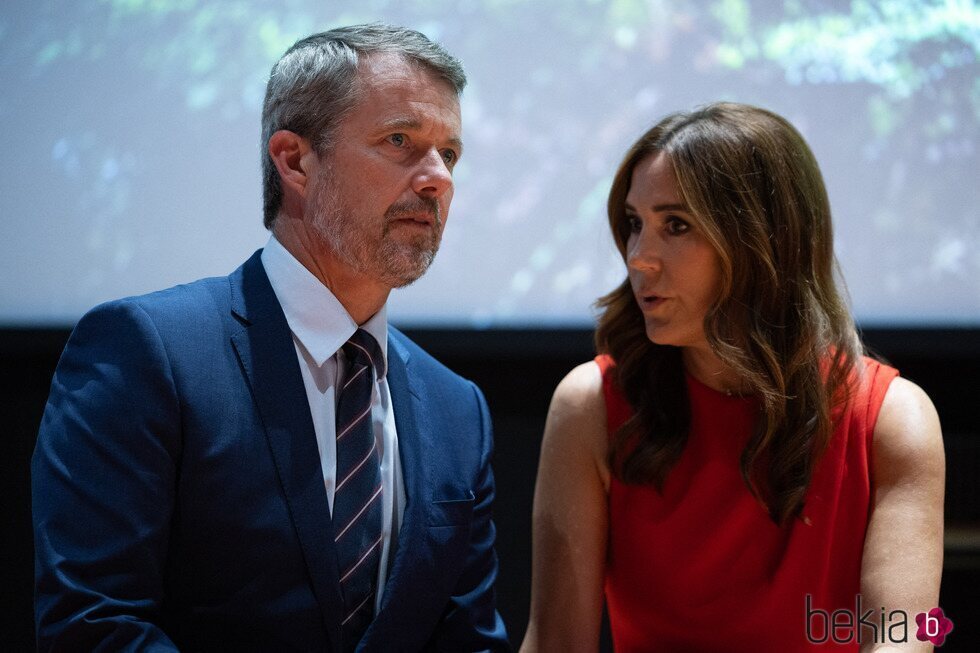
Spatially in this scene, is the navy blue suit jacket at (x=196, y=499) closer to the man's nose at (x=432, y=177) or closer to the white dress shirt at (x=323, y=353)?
the white dress shirt at (x=323, y=353)

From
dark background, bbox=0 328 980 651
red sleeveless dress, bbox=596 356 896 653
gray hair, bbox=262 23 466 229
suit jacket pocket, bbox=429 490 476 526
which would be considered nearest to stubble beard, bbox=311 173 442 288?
gray hair, bbox=262 23 466 229

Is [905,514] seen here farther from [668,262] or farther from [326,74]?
[326,74]

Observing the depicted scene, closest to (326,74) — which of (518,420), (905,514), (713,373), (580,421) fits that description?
(580,421)

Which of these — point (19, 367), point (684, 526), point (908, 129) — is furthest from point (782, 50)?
point (19, 367)

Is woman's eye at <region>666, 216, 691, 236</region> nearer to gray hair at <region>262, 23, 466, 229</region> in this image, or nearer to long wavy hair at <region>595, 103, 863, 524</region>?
long wavy hair at <region>595, 103, 863, 524</region>

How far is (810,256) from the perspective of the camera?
1929 millimetres

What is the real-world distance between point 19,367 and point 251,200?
31.7 inches

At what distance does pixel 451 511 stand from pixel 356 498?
0.18 metres

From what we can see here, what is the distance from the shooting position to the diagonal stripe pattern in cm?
158

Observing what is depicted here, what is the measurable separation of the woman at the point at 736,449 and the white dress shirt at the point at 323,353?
401mm

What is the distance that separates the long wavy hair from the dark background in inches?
37.1

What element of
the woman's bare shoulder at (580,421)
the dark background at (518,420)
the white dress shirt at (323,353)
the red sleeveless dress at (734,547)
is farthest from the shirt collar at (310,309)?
the dark background at (518,420)

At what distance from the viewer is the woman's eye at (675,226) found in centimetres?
187

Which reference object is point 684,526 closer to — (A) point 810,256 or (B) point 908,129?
(A) point 810,256
